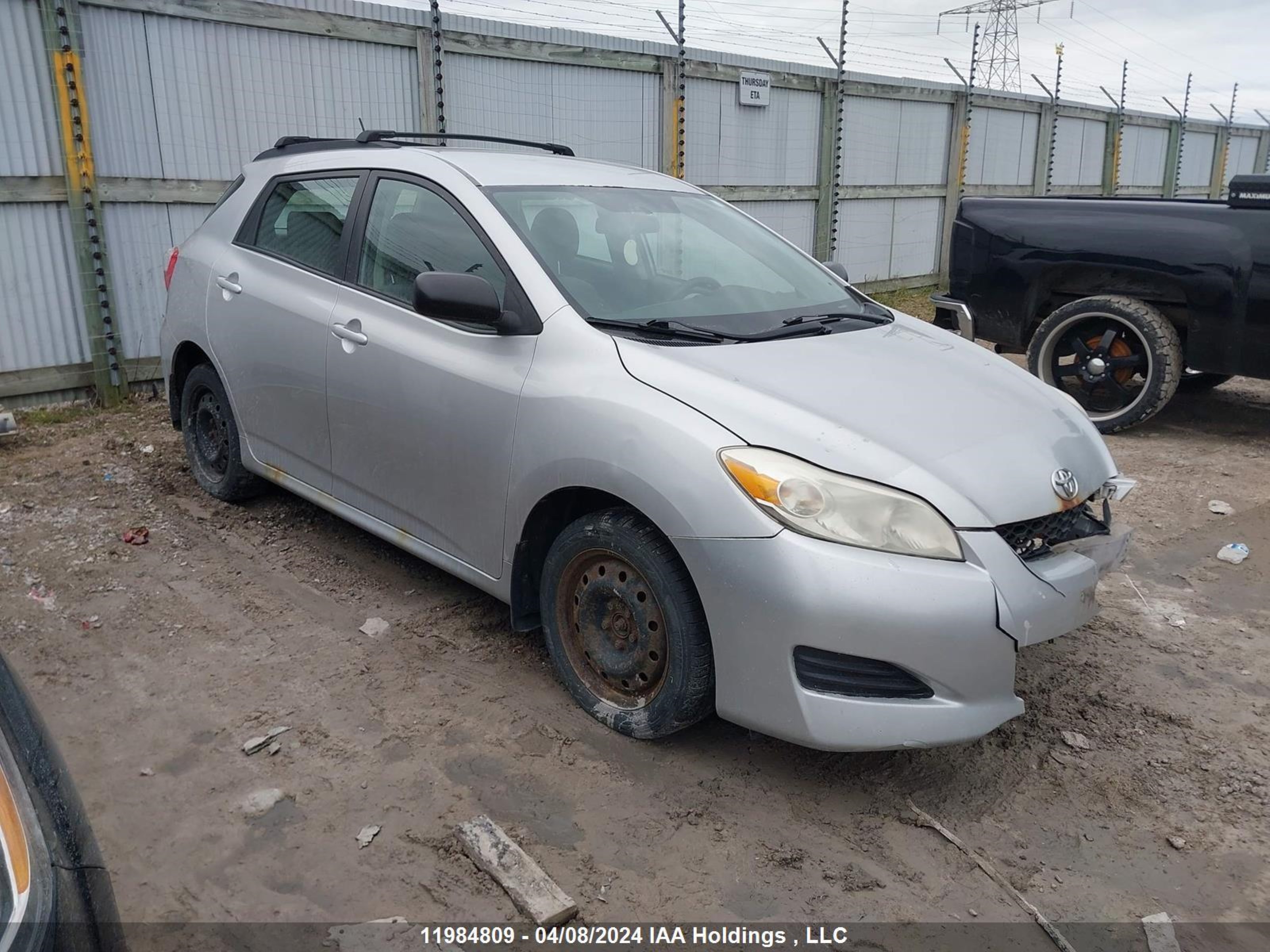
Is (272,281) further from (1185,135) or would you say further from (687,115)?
(1185,135)

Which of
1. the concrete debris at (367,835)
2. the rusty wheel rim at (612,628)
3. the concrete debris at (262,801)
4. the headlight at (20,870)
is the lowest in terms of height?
the concrete debris at (367,835)

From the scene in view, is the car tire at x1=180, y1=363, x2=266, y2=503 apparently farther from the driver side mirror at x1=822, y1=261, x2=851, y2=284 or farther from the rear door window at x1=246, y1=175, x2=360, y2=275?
the driver side mirror at x1=822, y1=261, x2=851, y2=284

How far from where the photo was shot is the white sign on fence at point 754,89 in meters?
11.1

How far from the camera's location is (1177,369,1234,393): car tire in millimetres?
7891

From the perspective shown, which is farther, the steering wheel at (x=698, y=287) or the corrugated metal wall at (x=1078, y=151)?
the corrugated metal wall at (x=1078, y=151)

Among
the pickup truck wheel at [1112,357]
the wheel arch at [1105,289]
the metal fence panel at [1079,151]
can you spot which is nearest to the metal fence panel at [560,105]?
the wheel arch at [1105,289]

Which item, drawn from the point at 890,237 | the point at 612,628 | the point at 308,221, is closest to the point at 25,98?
the point at 308,221

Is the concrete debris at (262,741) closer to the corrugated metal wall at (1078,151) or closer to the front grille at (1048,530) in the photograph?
the front grille at (1048,530)

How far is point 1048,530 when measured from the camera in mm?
2979

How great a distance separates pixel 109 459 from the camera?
599cm

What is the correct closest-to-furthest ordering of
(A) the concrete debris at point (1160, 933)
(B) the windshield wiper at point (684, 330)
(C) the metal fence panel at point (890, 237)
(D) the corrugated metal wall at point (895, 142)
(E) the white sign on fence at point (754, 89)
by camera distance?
1. (A) the concrete debris at point (1160, 933)
2. (B) the windshield wiper at point (684, 330)
3. (E) the white sign on fence at point (754, 89)
4. (D) the corrugated metal wall at point (895, 142)
5. (C) the metal fence panel at point (890, 237)

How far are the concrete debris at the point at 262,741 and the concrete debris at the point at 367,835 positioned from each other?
1.86ft

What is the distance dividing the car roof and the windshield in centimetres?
8

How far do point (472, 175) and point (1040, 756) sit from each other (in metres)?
2.79
